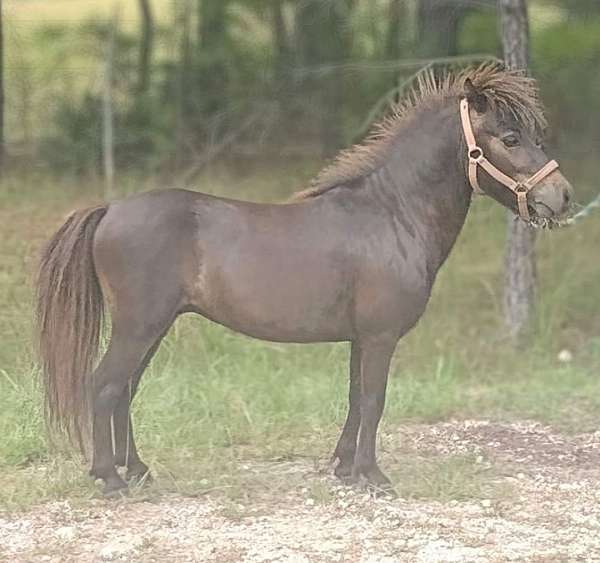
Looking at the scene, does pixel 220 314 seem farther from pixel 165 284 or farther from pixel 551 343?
pixel 551 343

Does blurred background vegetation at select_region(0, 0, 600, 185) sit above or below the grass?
above

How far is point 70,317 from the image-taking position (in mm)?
4230

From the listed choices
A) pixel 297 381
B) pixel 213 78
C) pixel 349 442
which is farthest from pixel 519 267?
pixel 213 78

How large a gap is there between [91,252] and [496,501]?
6.40 ft

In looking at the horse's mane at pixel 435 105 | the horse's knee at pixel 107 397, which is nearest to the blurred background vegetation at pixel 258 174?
the horse's knee at pixel 107 397

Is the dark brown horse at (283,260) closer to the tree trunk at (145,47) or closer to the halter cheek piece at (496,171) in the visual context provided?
the halter cheek piece at (496,171)

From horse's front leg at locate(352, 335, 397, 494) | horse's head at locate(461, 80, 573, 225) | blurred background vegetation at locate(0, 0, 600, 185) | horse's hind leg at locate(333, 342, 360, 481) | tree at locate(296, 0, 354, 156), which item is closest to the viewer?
horse's head at locate(461, 80, 573, 225)

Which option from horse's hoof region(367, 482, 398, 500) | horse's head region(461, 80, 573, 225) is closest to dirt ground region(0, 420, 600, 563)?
horse's hoof region(367, 482, 398, 500)

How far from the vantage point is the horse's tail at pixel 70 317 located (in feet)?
13.9

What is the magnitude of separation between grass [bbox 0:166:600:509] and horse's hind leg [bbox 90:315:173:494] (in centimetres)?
30

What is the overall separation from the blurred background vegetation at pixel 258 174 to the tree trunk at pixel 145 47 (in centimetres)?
2

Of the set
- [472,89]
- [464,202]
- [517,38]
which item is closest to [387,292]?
[464,202]

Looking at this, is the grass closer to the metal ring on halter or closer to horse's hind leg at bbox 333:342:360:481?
horse's hind leg at bbox 333:342:360:481

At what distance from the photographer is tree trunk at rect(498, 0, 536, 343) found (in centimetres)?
716
